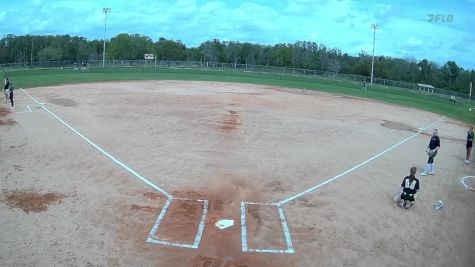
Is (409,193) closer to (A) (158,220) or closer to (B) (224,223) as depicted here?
(B) (224,223)

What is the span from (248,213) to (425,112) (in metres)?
31.0

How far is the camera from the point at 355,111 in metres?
33.8

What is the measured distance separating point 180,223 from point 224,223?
1096 millimetres

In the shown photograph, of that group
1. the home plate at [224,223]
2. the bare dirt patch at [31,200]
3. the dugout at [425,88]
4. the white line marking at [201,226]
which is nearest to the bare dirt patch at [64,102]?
the bare dirt patch at [31,200]

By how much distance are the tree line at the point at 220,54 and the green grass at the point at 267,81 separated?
1385 inches

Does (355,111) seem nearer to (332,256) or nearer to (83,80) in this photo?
(332,256)

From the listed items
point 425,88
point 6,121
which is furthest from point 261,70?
point 6,121

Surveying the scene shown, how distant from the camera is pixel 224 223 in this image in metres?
11.3

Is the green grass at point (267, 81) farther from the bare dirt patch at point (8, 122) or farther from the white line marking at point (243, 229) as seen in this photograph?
the white line marking at point (243, 229)

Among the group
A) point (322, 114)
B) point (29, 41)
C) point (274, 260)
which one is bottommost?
point (274, 260)

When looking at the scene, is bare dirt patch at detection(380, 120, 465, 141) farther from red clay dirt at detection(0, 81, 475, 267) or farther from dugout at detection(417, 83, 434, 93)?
dugout at detection(417, 83, 434, 93)

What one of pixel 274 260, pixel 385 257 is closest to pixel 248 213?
pixel 274 260

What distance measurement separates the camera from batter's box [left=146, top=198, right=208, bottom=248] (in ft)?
33.8

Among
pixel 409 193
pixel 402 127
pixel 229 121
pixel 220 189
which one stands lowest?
pixel 220 189
